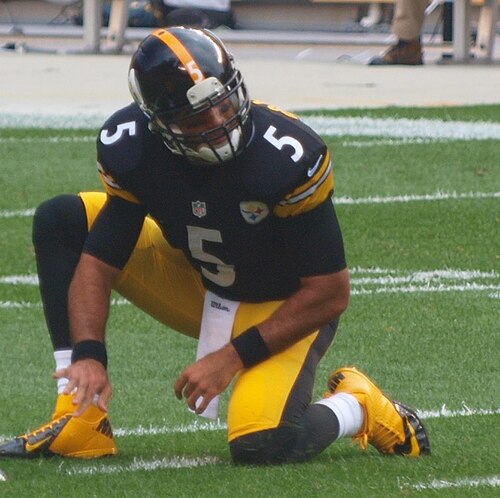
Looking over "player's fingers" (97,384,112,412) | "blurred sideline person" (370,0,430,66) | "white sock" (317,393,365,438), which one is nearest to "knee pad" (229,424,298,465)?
"white sock" (317,393,365,438)

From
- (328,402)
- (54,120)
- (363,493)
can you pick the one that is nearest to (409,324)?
(328,402)

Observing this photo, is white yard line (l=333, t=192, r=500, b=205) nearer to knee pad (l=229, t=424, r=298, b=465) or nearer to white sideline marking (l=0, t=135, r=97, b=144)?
white sideline marking (l=0, t=135, r=97, b=144)

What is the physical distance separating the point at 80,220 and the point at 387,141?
5.88 meters

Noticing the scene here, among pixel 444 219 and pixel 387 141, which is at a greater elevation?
pixel 444 219

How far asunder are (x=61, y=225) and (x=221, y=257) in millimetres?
462

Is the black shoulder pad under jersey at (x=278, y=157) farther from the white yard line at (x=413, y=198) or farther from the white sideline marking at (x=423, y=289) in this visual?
the white yard line at (x=413, y=198)

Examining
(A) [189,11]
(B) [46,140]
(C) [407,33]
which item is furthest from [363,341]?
(A) [189,11]

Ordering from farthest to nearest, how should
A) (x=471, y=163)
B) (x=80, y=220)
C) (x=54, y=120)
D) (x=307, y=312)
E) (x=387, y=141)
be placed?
1. (x=54, y=120)
2. (x=387, y=141)
3. (x=471, y=163)
4. (x=80, y=220)
5. (x=307, y=312)

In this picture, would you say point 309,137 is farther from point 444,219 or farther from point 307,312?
point 444,219

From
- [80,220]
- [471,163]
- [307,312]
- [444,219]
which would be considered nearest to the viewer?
[307,312]

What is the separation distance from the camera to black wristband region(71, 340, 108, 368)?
4105 mm

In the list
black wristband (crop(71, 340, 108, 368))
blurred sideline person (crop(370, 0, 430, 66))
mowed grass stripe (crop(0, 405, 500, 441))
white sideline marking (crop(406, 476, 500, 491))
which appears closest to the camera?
white sideline marking (crop(406, 476, 500, 491))

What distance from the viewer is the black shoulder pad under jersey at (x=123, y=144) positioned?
4180 mm

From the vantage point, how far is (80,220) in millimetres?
4418
